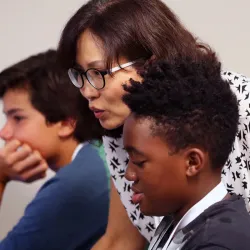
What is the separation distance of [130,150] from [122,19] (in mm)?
321

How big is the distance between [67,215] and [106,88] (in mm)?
649

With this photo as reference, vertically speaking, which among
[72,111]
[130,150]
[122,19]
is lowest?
[72,111]

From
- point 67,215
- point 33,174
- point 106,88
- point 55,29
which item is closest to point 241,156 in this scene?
point 106,88

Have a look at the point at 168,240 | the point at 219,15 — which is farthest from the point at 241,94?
the point at 219,15

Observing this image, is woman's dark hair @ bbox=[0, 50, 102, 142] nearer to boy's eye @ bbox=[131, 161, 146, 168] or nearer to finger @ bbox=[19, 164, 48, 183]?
finger @ bbox=[19, 164, 48, 183]

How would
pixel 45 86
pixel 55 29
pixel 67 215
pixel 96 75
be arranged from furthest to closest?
1. pixel 55 29
2. pixel 45 86
3. pixel 67 215
4. pixel 96 75

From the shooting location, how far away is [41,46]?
7.32ft

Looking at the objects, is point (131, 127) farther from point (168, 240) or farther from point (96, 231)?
point (96, 231)

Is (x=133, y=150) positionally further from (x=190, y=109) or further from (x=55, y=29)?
(x=55, y=29)

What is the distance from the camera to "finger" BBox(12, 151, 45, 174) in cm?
179

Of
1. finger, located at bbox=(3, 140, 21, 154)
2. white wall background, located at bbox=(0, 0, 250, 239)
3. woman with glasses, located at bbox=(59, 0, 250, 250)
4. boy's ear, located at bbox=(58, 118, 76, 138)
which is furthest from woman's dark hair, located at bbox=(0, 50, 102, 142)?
woman with glasses, located at bbox=(59, 0, 250, 250)

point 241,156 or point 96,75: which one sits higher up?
point 96,75

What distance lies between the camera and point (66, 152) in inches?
75.1

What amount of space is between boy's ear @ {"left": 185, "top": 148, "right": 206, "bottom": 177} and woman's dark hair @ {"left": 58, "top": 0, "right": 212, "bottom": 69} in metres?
0.27
